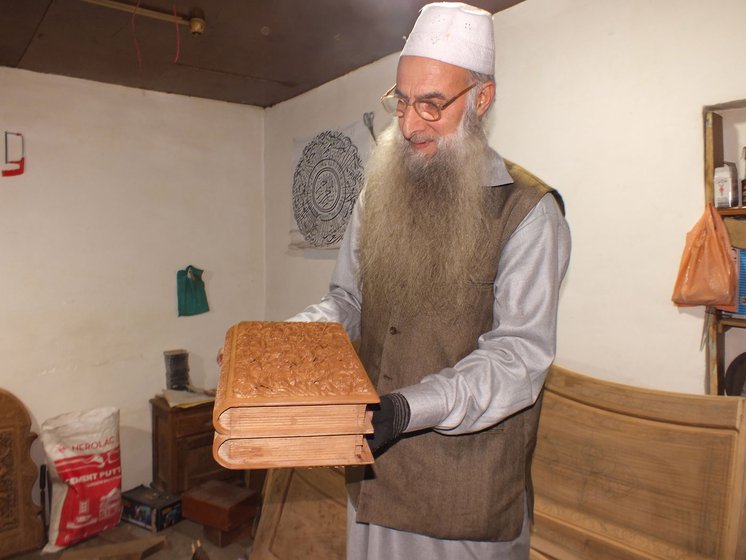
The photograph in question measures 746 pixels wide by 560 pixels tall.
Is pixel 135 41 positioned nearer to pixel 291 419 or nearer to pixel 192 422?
pixel 192 422

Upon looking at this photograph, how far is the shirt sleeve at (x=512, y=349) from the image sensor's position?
3.31 feet

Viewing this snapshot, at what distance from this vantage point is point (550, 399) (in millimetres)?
2023

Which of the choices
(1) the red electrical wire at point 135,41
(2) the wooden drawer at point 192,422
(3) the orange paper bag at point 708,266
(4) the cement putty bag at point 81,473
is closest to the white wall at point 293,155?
(2) the wooden drawer at point 192,422

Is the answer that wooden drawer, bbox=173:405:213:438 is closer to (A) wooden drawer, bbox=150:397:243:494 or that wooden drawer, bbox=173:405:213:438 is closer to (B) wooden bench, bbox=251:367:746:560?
(A) wooden drawer, bbox=150:397:243:494

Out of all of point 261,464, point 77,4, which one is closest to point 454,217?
point 261,464

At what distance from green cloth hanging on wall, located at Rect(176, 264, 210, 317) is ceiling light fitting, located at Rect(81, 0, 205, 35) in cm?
186

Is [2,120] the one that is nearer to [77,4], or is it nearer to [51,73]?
[51,73]

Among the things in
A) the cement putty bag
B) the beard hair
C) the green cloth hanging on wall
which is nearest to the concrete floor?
the cement putty bag

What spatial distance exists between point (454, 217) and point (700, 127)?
1.14 m

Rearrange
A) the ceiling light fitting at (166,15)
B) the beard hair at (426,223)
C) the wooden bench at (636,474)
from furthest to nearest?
1. the ceiling light fitting at (166,15)
2. the wooden bench at (636,474)
3. the beard hair at (426,223)

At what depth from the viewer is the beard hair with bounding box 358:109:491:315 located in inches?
51.4

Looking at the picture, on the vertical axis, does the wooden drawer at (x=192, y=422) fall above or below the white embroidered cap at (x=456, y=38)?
below

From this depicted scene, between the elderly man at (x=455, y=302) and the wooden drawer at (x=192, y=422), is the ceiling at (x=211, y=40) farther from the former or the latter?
the wooden drawer at (x=192, y=422)

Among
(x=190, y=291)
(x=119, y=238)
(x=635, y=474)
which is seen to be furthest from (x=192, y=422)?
(x=635, y=474)
